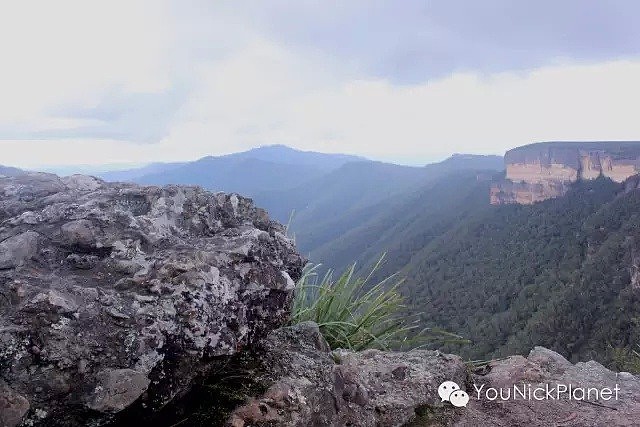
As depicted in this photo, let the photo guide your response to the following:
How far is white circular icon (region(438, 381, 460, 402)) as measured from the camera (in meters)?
2.77

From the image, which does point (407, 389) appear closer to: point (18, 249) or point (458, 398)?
point (458, 398)

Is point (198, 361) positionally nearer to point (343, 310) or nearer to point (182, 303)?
point (182, 303)

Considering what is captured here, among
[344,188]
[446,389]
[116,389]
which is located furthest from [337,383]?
[344,188]

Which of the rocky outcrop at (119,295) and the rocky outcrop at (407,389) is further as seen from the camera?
the rocky outcrop at (407,389)

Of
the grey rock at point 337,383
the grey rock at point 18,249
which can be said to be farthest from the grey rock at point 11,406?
the grey rock at point 337,383

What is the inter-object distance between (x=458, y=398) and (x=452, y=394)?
0.04 m

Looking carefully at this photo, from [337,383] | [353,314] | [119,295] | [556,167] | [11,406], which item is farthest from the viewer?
[556,167]

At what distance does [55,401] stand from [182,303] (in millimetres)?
498

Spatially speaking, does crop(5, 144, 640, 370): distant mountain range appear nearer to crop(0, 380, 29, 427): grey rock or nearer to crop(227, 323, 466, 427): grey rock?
crop(227, 323, 466, 427): grey rock

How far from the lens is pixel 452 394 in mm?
2801

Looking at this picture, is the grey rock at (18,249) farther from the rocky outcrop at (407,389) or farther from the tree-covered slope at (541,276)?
the tree-covered slope at (541,276)

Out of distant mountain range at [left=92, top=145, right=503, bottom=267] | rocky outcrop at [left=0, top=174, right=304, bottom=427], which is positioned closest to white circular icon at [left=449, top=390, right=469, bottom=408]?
rocky outcrop at [left=0, top=174, right=304, bottom=427]

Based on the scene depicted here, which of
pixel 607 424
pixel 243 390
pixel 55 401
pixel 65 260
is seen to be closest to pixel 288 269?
pixel 243 390

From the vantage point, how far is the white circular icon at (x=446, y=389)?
2.77 metres
